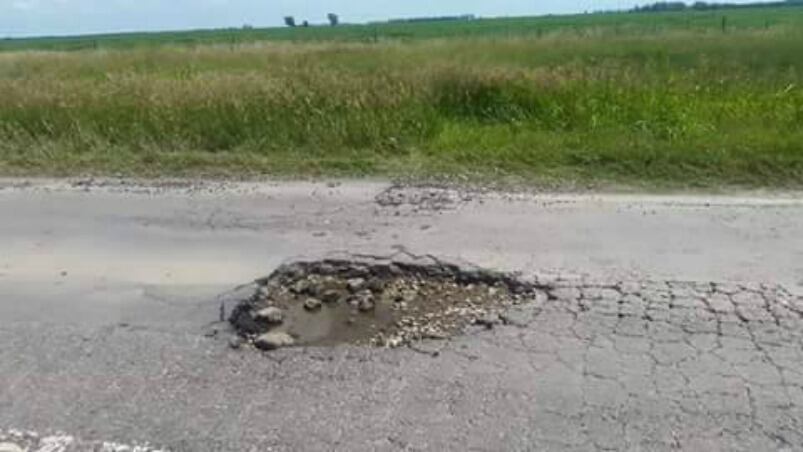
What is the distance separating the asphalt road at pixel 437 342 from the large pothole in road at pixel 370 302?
149mm

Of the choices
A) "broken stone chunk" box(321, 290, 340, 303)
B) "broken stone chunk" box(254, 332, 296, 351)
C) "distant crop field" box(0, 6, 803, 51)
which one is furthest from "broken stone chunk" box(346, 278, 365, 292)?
A: "distant crop field" box(0, 6, 803, 51)

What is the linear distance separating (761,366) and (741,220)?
7.82ft

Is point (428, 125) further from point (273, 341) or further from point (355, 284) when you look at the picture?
point (273, 341)

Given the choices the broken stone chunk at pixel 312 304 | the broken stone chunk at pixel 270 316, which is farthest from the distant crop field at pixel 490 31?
the broken stone chunk at pixel 270 316

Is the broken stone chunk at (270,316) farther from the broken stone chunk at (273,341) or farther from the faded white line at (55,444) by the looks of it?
the faded white line at (55,444)

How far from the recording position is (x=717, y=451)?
275 centimetres

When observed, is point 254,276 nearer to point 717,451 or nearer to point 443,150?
point 717,451

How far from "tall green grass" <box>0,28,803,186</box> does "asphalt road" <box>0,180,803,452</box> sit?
132cm

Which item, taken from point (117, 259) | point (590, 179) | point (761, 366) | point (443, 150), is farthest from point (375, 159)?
point (761, 366)

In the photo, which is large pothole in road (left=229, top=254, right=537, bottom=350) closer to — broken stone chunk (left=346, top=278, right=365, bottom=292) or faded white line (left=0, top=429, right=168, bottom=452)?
broken stone chunk (left=346, top=278, right=365, bottom=292)

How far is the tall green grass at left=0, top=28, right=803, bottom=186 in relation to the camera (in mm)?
7242

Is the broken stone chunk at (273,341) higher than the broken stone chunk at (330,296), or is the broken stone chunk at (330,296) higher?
the broken stone chunk at (330,296)

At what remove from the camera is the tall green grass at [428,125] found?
7.24 metres

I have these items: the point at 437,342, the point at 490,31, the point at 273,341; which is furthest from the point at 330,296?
the point at 490,31
